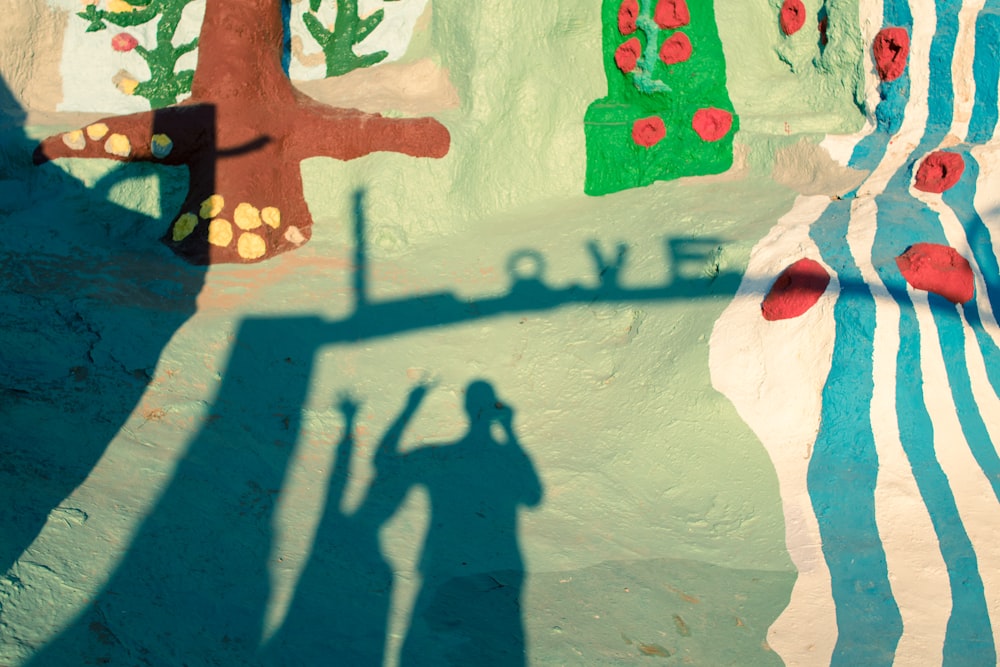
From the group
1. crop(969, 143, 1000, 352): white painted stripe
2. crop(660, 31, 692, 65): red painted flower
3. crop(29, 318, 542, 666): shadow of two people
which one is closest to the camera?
crop(29, 318, 542, 666): shadow of two people

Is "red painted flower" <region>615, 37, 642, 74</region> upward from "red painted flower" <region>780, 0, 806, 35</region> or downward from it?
downward

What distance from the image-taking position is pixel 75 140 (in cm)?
481

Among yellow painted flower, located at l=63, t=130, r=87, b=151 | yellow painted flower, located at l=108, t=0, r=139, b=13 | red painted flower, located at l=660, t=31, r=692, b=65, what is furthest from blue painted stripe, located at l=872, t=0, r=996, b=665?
yellow painted flower, located at l=108, t=0, r=139, b=13

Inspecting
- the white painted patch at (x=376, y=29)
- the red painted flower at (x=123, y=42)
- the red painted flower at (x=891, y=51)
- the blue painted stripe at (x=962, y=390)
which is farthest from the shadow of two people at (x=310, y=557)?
the red painted flower at (x=123, y=42)

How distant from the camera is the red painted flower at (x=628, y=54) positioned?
510 centimetres

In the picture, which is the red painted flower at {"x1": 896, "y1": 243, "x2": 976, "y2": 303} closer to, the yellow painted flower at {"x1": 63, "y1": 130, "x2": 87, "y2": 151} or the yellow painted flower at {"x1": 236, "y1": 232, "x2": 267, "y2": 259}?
the yellow painted flower at {"x1": 236, "y1": 232, "x2": 267, "y2": 259}

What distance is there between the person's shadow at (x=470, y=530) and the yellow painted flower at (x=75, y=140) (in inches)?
109

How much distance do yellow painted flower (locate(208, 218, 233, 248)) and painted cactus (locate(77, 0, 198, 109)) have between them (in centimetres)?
133

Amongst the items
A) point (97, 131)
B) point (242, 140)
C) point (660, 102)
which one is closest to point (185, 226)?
point (242, 140)

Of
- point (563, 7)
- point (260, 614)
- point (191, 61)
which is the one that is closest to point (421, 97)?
point (563, 7)

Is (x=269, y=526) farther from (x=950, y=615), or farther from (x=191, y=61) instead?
(x=191, y=61)

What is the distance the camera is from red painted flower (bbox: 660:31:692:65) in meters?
4.98

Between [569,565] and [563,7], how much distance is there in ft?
12.3

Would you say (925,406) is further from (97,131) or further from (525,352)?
(97,131)
